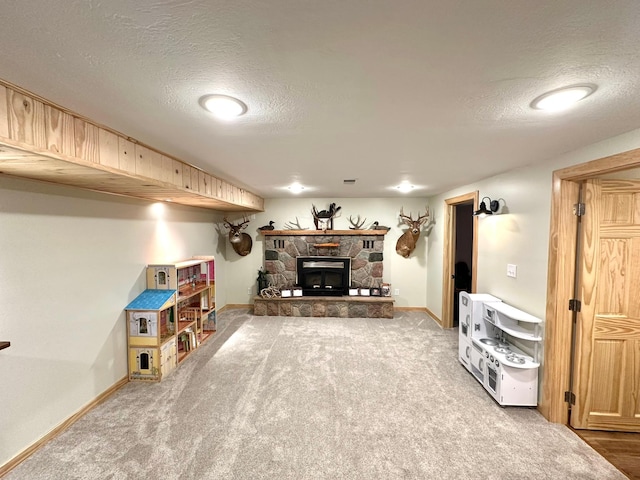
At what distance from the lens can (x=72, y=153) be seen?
5.03 ft

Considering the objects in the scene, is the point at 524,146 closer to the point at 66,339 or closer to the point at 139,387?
the point at 66,339

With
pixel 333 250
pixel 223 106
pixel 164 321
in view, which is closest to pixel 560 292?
pixel 223 106

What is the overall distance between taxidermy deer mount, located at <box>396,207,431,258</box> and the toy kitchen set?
2233mm

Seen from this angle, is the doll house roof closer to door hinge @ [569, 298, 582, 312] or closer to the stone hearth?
the stone hearth

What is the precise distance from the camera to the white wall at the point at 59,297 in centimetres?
196

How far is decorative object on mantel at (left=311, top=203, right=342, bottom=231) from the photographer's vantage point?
18.6 feet

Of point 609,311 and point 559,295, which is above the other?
point 559,295

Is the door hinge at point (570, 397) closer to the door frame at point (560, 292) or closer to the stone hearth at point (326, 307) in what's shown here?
the door frame at point (560, 292)

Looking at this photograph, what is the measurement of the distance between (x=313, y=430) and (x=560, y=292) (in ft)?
7.92

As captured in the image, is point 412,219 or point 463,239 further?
point 412,219

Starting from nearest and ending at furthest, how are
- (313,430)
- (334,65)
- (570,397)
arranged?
1. (334,65)
2. (313,430)
3. (570,397)

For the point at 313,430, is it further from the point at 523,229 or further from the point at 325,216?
the point at 325,216

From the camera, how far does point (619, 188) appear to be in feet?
7.32

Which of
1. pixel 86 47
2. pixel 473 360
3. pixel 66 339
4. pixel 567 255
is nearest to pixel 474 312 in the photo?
pixel 473 360
